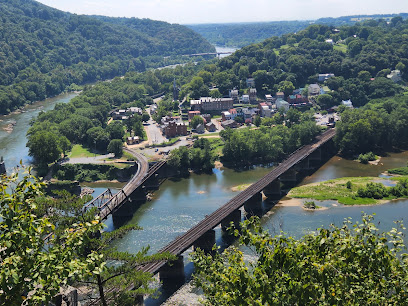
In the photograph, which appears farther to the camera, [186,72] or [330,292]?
[186,72]

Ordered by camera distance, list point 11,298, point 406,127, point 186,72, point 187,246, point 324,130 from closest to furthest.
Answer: point 11,298, point 187,246, point 406,127, point 324,130, point 186,72

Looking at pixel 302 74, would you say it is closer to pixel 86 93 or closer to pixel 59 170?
pixel 86 93

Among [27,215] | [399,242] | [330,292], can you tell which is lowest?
[330,292]

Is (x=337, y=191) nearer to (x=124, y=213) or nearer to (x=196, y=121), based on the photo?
(x=124, y=213)

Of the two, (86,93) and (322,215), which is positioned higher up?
(86,93)

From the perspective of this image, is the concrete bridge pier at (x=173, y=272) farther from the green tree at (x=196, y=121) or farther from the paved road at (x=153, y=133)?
the green tree at (x=196, y=121)

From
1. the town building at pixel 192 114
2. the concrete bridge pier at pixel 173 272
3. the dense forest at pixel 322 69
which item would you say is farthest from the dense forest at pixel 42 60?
the concrete bridge pier at pixel 173 272

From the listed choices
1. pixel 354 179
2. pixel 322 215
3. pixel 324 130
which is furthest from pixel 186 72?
pixel 322 215
